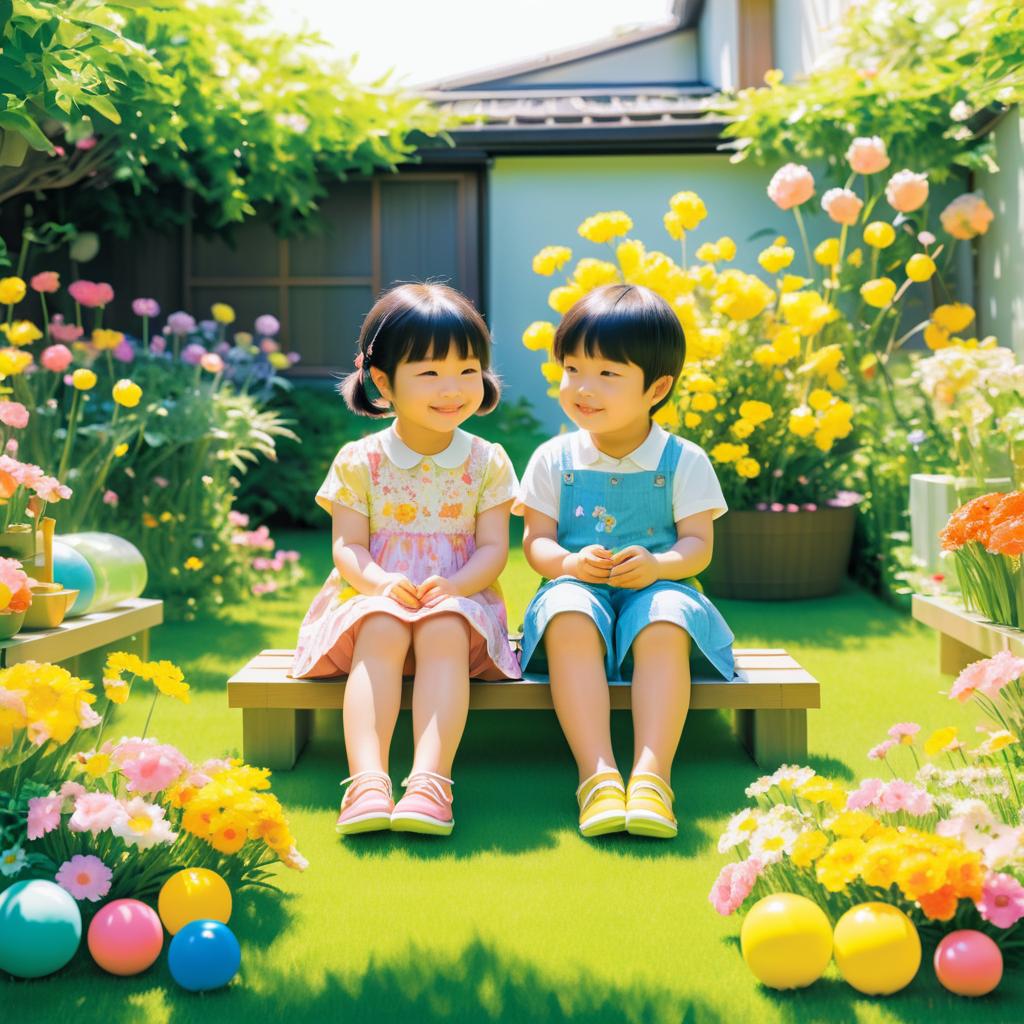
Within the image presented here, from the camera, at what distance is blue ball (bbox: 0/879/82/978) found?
171 cm

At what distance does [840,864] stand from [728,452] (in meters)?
3.19

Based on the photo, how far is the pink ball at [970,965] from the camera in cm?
166

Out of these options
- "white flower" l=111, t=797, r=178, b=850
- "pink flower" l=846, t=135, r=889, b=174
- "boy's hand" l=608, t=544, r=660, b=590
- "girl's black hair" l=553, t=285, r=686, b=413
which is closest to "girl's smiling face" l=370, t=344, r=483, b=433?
"girl's black hair" l=553, t=285, r=686, b=413

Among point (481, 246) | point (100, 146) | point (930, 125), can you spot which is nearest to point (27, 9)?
point (100, 146)

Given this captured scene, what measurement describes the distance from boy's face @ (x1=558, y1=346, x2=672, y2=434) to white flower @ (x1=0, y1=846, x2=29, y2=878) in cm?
141

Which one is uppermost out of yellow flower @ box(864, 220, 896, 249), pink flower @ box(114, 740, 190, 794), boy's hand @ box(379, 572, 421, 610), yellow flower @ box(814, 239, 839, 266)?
yellow flower @ box(864, 220, 896, 249)

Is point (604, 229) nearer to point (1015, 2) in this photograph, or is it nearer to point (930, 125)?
point (1015, 2)

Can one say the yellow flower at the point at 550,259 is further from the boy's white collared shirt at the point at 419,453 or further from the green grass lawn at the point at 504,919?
the green grass lawn at the point at 504,919

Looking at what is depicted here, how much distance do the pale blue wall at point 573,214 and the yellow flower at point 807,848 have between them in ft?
19.0

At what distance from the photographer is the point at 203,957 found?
169cm

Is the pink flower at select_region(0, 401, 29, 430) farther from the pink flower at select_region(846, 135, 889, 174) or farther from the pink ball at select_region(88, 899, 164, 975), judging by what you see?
the pink flower at select_region(846, 135, 889, 174)

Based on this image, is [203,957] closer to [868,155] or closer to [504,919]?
[504,919]

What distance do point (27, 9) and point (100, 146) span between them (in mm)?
3174

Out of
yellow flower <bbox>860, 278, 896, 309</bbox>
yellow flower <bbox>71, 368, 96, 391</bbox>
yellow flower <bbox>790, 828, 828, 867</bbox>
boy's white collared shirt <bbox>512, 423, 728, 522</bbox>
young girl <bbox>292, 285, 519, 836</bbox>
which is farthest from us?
yellow flower <bbox>860, 278, 896, 309</bbox>
